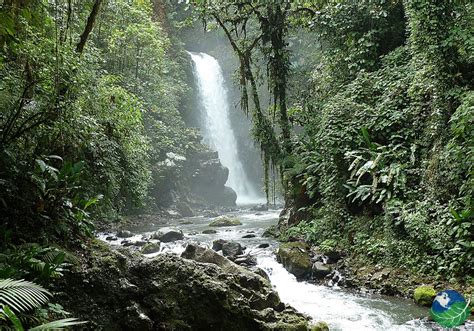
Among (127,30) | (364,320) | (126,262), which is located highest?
(127,30)

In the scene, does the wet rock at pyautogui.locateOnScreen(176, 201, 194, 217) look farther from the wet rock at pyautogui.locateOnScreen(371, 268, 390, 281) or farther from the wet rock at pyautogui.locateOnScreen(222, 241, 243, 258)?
the wet rock at pyautogui.locateOnScreen(371, 268, 390, 281)

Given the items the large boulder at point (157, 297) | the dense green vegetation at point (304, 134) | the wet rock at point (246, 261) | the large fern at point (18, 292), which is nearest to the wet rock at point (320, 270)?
the dense green vegetation at point (304, 134)

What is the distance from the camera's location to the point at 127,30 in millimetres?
15867

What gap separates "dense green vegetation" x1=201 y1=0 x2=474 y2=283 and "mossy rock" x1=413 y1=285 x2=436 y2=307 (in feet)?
1.25

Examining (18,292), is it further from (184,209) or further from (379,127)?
(184,209)

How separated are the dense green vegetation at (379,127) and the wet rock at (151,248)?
13.1 feet

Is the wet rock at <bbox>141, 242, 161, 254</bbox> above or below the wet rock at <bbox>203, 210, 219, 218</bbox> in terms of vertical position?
above

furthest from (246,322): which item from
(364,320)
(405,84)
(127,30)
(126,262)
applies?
(127,30)

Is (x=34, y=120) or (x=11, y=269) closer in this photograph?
(x=11, y=269)

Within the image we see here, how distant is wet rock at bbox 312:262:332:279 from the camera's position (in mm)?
8062

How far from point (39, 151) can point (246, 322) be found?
3.51 m

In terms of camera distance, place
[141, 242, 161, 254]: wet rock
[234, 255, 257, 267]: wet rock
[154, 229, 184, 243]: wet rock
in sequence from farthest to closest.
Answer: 1. [154, 229, 184, 243]: wet rock
2. [141, 242, 161, 254]: wet rock
3. [234, 255, 257, 267]: wet rock

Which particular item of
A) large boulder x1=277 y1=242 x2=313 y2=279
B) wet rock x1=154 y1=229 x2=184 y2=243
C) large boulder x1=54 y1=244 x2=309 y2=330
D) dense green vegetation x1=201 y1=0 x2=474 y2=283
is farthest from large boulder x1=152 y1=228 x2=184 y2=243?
large boulder x1=54 y1=244 x2=309 y2=330

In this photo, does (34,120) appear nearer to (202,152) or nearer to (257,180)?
(202,152)
